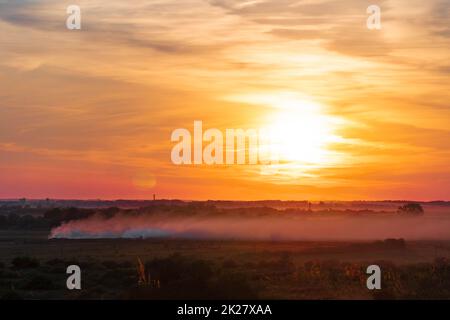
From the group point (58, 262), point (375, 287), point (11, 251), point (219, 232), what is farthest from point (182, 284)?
point (219, 232)

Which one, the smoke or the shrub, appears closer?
the shrub

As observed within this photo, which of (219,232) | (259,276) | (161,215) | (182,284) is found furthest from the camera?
(161,215)

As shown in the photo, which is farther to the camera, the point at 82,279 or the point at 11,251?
the point at 11,251

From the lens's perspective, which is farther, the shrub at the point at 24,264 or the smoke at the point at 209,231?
the smoke at the point at 209,231

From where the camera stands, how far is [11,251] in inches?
3024

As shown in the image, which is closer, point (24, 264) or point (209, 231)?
point (24, 264)

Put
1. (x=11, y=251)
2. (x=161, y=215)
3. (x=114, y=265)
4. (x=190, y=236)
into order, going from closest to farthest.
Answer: (x=114, y=265)
(x=11, y=251)
(x=190, y=236)
(x=161, y=215)
